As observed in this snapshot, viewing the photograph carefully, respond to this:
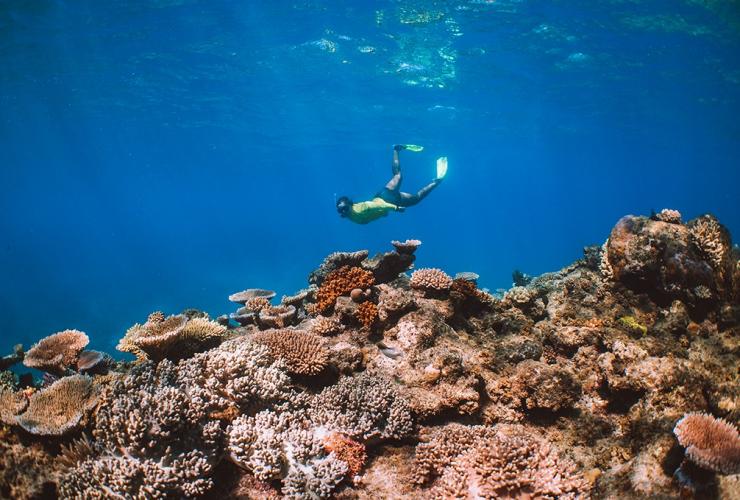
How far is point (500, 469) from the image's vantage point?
11.7ft

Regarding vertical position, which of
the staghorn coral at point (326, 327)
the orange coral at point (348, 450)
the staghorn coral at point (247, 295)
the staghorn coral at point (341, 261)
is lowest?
the orange coral at point (348, 450)

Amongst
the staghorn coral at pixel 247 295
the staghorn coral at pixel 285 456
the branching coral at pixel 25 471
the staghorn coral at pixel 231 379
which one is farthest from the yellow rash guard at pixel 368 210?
the branching coral at pixel 25 471

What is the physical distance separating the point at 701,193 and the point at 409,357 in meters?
159

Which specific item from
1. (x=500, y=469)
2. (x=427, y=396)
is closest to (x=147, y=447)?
(x=427, y=396)

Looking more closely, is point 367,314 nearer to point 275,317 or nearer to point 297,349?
point 297,349

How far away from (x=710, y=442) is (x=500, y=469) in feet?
5.57

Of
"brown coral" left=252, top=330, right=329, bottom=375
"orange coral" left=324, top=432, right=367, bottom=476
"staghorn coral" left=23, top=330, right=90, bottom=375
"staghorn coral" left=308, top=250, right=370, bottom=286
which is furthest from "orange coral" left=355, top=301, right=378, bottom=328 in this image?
"staghorn coral" left=23, top=330, right=90, bottom=375

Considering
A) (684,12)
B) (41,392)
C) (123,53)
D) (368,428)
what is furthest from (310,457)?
(123,53)

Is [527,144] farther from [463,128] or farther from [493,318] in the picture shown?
[493,318]

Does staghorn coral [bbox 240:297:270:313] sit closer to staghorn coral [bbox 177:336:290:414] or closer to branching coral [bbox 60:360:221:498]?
staghorn coral [bbox 177:336:290:414]

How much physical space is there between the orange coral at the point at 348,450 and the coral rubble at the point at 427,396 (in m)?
0.02

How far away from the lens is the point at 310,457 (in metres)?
3.77

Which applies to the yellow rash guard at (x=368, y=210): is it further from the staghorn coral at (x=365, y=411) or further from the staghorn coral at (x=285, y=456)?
the staghorn coral at (x=285, y=456)

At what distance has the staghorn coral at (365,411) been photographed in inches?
165
